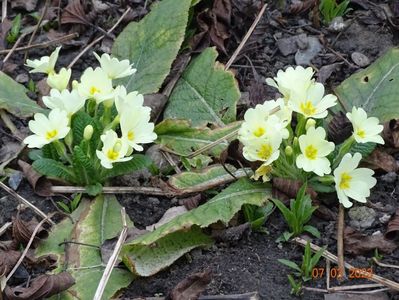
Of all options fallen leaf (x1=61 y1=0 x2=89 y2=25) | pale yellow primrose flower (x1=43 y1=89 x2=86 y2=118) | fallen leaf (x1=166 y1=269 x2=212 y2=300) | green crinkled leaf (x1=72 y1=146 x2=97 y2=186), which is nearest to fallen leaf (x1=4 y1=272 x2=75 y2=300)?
fallen leaf (x1=166 y1=269 x2=212 y2=300)

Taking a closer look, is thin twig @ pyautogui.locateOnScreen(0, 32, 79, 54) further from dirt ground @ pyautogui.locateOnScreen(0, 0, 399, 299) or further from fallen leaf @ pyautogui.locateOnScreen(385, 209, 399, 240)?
fallen leaf @ pyautogui.locateOnScreen(385, 209, 399, 240)

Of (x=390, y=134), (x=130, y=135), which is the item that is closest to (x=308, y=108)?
(x=390, y=134)

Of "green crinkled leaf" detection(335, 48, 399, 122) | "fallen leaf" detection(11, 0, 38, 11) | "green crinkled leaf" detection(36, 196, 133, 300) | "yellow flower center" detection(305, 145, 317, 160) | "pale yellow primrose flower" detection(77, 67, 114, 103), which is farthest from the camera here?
"fallen leaf" detection(11, 0, 38, 11)

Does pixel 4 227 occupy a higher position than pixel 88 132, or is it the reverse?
pixel 88 132

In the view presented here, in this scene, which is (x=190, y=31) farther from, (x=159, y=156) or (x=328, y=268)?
(x=328, y=268)

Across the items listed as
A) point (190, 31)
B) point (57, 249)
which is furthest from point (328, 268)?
point (190, 31)

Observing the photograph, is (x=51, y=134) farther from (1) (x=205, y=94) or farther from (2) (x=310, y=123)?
(2) (x=310, y=123)

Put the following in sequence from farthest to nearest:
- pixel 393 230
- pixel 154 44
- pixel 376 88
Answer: pixel 154 44
pixel 376 88
pixel 393 230
